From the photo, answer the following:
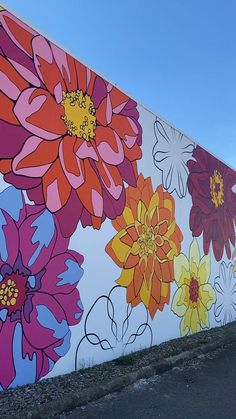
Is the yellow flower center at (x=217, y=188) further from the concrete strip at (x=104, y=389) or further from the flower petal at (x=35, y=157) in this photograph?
the flower petal at (x=35, y=157)

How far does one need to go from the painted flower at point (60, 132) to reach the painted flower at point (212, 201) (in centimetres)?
222

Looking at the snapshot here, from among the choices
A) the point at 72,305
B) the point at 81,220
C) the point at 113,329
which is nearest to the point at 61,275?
the point at 72,305

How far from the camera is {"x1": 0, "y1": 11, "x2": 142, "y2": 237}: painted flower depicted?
4.52 meters

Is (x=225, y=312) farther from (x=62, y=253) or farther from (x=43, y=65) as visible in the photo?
(x=43, y=65)

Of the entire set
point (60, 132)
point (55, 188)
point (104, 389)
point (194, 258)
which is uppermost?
point (60, 132)

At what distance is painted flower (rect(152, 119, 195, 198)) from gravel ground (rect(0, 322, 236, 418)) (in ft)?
7.90

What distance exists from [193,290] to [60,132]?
3.99 meters

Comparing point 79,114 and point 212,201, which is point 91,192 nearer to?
point 79,114

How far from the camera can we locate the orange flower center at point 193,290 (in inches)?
303

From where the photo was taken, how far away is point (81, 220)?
5254mm

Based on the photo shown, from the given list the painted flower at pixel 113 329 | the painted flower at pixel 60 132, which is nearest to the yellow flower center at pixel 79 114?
the painted flower at pixel 60 132

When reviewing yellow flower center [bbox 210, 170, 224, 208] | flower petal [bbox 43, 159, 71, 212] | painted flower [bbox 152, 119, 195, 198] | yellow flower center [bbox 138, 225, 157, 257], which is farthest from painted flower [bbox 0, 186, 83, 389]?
yellow flower center [bbox 210, 170, 224, 208]

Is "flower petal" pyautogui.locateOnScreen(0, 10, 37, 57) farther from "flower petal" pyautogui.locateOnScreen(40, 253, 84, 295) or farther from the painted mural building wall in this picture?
"flower petal" pyautogui.locateOnScreen(40, 253, 84, 295)

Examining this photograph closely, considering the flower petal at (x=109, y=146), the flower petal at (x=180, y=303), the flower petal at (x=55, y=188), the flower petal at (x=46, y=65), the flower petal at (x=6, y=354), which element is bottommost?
the flower petal at (x=6, y=354)
